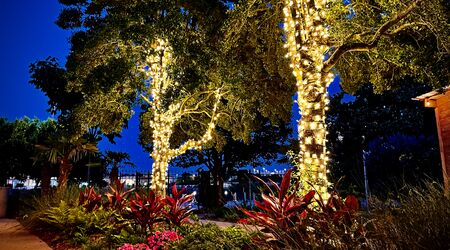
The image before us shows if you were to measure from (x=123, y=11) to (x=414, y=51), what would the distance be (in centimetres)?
685

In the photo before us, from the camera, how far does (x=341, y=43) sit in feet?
20.0

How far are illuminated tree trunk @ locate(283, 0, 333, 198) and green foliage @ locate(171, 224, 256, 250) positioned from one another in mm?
1400

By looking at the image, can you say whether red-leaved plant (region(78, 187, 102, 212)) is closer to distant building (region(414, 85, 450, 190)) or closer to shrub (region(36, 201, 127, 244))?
shrub (region(36, 201, 127, 244))

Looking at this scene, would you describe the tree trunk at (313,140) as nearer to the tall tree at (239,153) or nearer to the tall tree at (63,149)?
the tall tree at (63,149)

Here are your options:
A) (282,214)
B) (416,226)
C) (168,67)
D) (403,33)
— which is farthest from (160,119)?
(416,226)

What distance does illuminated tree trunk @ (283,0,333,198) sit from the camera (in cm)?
552

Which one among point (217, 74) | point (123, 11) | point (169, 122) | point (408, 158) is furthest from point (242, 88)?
point (408, 158)

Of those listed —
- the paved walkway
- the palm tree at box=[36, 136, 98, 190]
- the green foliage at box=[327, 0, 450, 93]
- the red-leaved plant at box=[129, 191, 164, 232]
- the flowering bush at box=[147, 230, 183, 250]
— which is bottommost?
the paved walkway

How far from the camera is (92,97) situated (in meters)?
11.2

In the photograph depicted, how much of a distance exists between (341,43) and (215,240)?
392 cm

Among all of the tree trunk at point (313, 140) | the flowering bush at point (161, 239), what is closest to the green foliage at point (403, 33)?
the tree trunk at point (313, 140)

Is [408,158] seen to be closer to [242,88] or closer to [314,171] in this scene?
[242,88]

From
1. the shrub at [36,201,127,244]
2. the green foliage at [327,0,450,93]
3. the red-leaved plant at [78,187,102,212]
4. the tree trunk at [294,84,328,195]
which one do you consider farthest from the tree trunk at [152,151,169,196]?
the green foliage at [327,0,450,93]

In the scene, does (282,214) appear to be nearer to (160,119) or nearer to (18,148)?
(160,119)
